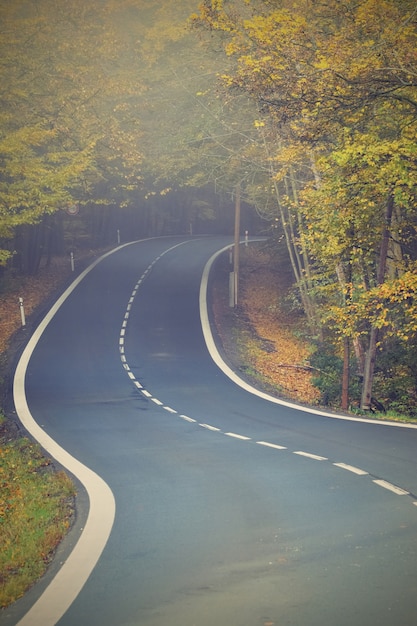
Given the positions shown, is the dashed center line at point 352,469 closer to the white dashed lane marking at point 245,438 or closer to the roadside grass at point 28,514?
the white dashed lane marking at point 245,438

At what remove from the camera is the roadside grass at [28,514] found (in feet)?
22.9

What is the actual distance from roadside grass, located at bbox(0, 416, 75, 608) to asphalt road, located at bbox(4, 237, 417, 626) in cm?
29

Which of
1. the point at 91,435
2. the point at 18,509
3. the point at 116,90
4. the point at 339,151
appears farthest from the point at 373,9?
the point at 116,90

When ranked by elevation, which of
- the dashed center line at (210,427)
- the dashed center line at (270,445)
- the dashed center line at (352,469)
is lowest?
the dashed center line at (210,427)

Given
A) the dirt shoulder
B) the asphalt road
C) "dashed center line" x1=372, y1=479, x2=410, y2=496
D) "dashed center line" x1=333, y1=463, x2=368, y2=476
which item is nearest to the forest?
the dirt shoulder

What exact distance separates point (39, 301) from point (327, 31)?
19779 mm

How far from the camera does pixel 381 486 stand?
30.5 ft

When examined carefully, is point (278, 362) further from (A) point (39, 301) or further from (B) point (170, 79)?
(B) point (170, 79)

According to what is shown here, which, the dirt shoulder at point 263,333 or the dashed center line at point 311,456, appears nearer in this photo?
the dashed center line at point 311,456

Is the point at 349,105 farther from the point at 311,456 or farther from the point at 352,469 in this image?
the point at 352,469

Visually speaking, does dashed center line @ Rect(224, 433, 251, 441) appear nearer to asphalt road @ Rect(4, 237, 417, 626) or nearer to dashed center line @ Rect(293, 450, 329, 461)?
asphalt road @ Rect(4, 237, 417, 626)

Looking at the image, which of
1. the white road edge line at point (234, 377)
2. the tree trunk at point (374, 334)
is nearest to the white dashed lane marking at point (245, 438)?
the white road edge line at point (234, 377)

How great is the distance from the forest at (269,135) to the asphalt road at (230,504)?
415 cm

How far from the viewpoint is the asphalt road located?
580 centimetres
